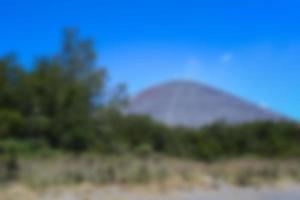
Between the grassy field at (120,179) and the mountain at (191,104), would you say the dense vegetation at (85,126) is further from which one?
the mountain at (191,104)

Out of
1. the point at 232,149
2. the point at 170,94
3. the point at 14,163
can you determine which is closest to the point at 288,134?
the point at 232,149

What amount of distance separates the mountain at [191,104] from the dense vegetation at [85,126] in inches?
1447

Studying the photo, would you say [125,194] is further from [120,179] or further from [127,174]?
[127,174]

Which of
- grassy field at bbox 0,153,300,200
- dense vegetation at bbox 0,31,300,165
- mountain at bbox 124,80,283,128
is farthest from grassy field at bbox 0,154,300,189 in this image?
mountain at bbox 124,80,283,128

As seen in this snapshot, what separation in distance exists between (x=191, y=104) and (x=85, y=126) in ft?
180

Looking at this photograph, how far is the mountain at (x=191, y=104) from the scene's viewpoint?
275 ft

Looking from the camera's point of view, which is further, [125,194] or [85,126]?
[85,126]

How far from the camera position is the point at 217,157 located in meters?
40.8

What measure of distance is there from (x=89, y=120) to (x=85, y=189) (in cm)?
1617

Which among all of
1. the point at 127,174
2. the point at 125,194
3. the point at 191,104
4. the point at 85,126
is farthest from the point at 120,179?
the point at 191,104

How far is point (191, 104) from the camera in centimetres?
8919

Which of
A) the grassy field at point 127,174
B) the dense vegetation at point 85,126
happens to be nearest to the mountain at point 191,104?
the dense vegetation at point 85,126

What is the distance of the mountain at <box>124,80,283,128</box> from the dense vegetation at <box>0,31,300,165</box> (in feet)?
121

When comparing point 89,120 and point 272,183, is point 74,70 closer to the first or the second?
point 89,120
